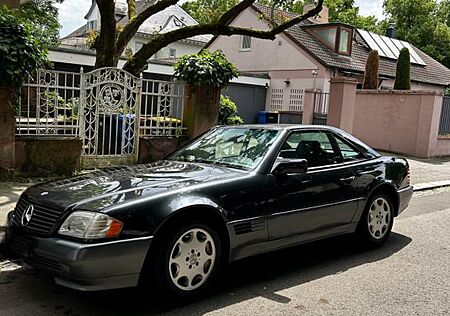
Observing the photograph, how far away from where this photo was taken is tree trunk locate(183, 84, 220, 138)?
10047mm

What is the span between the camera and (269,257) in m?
5.26

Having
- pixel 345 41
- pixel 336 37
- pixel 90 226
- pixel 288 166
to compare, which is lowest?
pixel 90 226

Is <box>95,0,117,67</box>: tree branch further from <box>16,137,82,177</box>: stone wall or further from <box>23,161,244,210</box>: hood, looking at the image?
<box>23,161,244,210</box>: hood

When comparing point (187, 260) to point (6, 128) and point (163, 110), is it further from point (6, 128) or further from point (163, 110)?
point (163, 110)

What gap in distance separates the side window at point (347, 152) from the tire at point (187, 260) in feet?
7.21

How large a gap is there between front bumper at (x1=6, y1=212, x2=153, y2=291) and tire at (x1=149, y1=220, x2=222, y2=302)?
0.17 m

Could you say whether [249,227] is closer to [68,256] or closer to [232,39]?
[68,256]

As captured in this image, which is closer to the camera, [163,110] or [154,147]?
[154,147]

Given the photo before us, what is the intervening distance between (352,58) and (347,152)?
19565 millimetres

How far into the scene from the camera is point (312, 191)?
4859mm

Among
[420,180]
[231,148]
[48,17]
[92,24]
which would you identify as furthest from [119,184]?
[92,24]

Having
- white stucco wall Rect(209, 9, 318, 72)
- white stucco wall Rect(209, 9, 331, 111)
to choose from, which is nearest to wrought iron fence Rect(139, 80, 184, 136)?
white stucco wall Rect(209, 9, 331, 111)

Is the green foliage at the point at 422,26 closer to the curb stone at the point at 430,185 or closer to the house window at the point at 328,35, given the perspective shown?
the house window at the point at 328,35

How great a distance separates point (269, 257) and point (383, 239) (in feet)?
4.99
